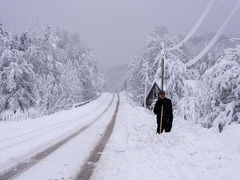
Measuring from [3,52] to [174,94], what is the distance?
1953 cm

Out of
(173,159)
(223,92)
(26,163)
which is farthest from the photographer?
(223,92)

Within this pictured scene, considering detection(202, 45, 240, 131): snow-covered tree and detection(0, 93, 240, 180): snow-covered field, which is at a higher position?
detection(202, 45, 240, 131): snow-covered tree

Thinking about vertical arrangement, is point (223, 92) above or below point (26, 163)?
above

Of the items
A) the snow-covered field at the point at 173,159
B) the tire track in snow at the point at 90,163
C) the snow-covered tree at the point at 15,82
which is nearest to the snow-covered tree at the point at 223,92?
the snow-covered field at the point at 173,159

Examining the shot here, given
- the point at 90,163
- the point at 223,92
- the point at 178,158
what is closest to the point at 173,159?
the point at 178,158

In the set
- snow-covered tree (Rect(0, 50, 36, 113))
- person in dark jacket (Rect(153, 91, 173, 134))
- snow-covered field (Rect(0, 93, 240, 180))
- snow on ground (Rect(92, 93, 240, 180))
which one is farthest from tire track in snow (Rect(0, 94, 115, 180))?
snow-covered tree (Rect(0, 50, 36, 113))

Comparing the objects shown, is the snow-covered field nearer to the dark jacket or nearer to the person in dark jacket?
the person in dark jacket

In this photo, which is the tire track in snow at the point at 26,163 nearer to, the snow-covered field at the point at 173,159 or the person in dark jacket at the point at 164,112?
the snow-covered field at the point at 173,159

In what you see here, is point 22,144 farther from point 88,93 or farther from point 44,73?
point 88,93

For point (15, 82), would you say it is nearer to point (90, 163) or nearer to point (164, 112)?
point (164, 112)

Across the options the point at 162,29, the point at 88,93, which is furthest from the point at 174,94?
the point at 88,93

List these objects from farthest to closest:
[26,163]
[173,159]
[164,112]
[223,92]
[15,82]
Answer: [15,82], [223,92], [164,112], [173,159], [26,163]

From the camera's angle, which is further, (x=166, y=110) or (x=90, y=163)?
(x=166, y=110)

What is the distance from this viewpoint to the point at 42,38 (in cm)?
2697
